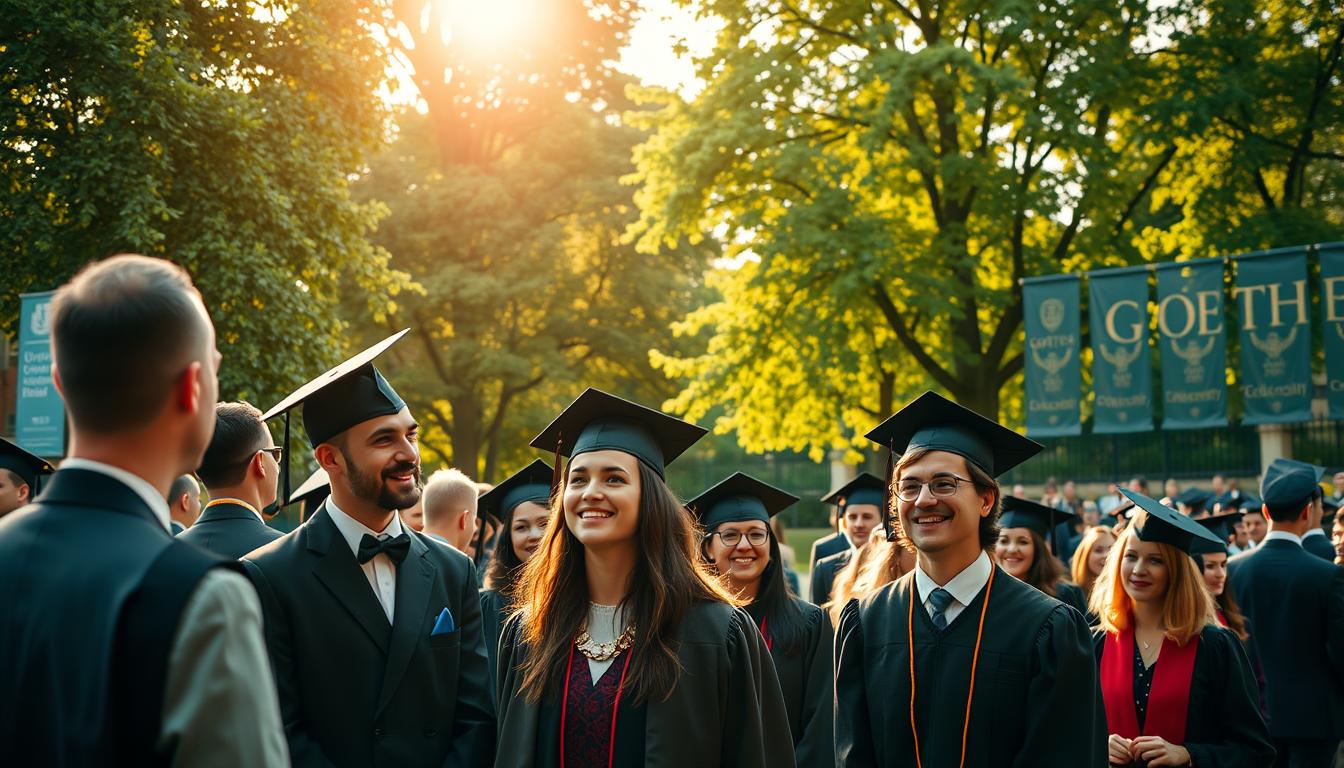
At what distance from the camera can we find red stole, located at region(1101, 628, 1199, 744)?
16.8 ft

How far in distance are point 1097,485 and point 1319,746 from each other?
24844 mm

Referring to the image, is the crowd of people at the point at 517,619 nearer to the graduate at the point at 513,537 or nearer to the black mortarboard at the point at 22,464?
the graduate at the point at 513,537

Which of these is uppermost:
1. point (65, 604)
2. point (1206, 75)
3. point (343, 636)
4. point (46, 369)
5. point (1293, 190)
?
point (1206, 75)

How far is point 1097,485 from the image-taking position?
103ft

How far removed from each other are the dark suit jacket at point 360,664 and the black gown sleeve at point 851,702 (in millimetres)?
1233

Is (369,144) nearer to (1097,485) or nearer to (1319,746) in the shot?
(1319,746)

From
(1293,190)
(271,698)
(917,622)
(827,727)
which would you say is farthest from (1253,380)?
(271,698)

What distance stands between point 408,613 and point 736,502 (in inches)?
131

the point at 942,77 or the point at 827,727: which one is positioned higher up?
the point at 942,77

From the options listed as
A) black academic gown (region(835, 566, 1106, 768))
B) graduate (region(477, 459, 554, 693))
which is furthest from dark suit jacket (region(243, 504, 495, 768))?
graduate (region(477, 459, 554, 693))

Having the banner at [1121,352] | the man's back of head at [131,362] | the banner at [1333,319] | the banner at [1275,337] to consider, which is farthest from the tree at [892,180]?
the man's back of head at [131,362]

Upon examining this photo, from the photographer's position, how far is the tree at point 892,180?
18.5m

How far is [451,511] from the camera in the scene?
680 centimetres

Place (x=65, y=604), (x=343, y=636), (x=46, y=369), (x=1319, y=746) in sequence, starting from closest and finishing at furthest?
1. (x=65, y=604)
2. (x=343, y=636)
3. (x=1319, y=746)
4. (x=46, y=369)
